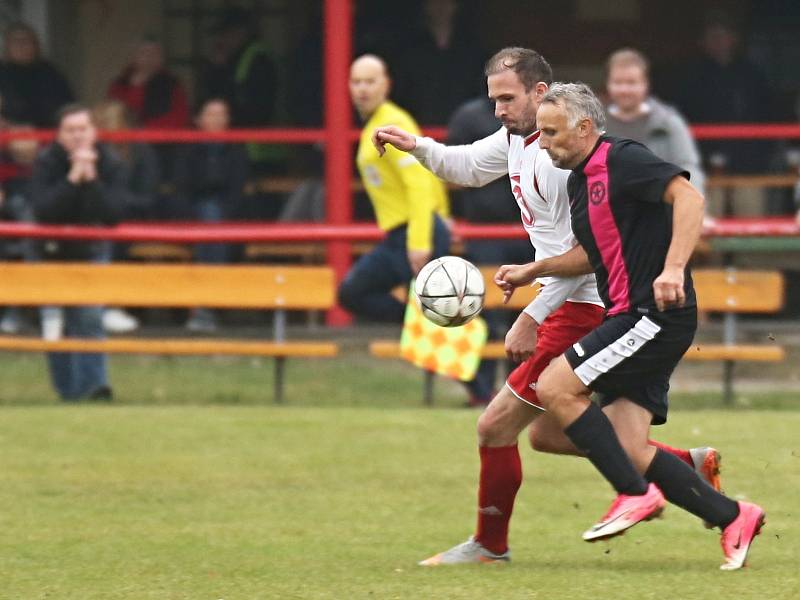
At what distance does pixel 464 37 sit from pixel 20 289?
14.4ft

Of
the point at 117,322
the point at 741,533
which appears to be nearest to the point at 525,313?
the point at 741,533

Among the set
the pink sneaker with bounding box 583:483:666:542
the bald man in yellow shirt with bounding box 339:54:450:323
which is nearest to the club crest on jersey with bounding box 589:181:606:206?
the pink sneaker with bounding box 583:483:666:542

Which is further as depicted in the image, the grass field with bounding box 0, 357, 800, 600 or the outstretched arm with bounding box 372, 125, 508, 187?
the outstretched arm with bounding box 372, 125, 508, 187

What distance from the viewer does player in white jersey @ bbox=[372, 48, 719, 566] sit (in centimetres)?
601

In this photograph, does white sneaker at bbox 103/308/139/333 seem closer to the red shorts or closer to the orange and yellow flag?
the orange and yellow flag

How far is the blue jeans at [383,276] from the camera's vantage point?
1015cm

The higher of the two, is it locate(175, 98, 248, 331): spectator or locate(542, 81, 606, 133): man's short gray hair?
locate(542, 81, 606, 133): man's short gray hair

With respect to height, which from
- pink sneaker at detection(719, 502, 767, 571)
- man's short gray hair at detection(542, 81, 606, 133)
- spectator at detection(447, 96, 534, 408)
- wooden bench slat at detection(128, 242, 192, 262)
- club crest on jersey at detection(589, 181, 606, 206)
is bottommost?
pink sneaker at detection(719, 502, 767, 571)

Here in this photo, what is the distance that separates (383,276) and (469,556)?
417cm

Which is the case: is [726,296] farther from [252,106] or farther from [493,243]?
[252,106]

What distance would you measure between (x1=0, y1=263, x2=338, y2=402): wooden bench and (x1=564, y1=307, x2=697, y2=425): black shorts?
5237 millimetres

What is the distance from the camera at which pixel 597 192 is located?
5.66 meters

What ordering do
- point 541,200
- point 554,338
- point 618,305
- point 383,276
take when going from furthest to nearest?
point 383,276
point 554,338
point 541,200
point 618,305

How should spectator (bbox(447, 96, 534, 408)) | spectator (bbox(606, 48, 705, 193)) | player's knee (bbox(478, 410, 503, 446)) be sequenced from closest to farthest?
player's knee (bbox(478, 410, 503, 446)) < spectator (bbox(606, 48, 705, 193)) < spectator (bbox(447, 96, 534, 408))
